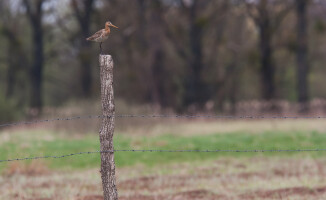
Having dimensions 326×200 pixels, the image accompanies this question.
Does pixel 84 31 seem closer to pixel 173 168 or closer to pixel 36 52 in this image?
pixel 36 52

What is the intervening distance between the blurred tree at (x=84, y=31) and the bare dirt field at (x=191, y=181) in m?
20.5

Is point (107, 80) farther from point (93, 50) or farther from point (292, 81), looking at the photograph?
point (292, 81)

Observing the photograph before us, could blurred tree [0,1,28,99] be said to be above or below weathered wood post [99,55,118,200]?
above

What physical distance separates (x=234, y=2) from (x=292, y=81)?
48.6 feet

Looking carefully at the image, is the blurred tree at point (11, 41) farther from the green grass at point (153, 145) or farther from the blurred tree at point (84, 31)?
the green grass at point (153, 145)

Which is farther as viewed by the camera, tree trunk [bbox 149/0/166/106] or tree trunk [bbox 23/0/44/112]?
tree trunk [bbox 23/0/44/112]

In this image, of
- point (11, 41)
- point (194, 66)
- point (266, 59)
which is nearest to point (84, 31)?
point (11, 41)

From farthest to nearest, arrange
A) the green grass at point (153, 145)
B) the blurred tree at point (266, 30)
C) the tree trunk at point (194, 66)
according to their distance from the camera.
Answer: the tree trunk at point (194, 66), the blurred tree at point (266, 30), the green grass at point (153, 145)

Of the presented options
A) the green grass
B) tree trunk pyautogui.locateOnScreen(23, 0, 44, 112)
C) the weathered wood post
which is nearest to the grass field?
the green grass

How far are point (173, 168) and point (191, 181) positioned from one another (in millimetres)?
2662

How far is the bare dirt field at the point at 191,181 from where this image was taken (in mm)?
10625

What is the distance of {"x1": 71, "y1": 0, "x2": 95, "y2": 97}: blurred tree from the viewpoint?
119 feet

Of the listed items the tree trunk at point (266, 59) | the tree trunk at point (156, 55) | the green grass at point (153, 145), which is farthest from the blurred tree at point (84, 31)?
the green grass at point (153, 145)

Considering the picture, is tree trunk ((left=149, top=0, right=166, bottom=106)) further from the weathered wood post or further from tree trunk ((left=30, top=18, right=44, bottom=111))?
the weathered wood post
